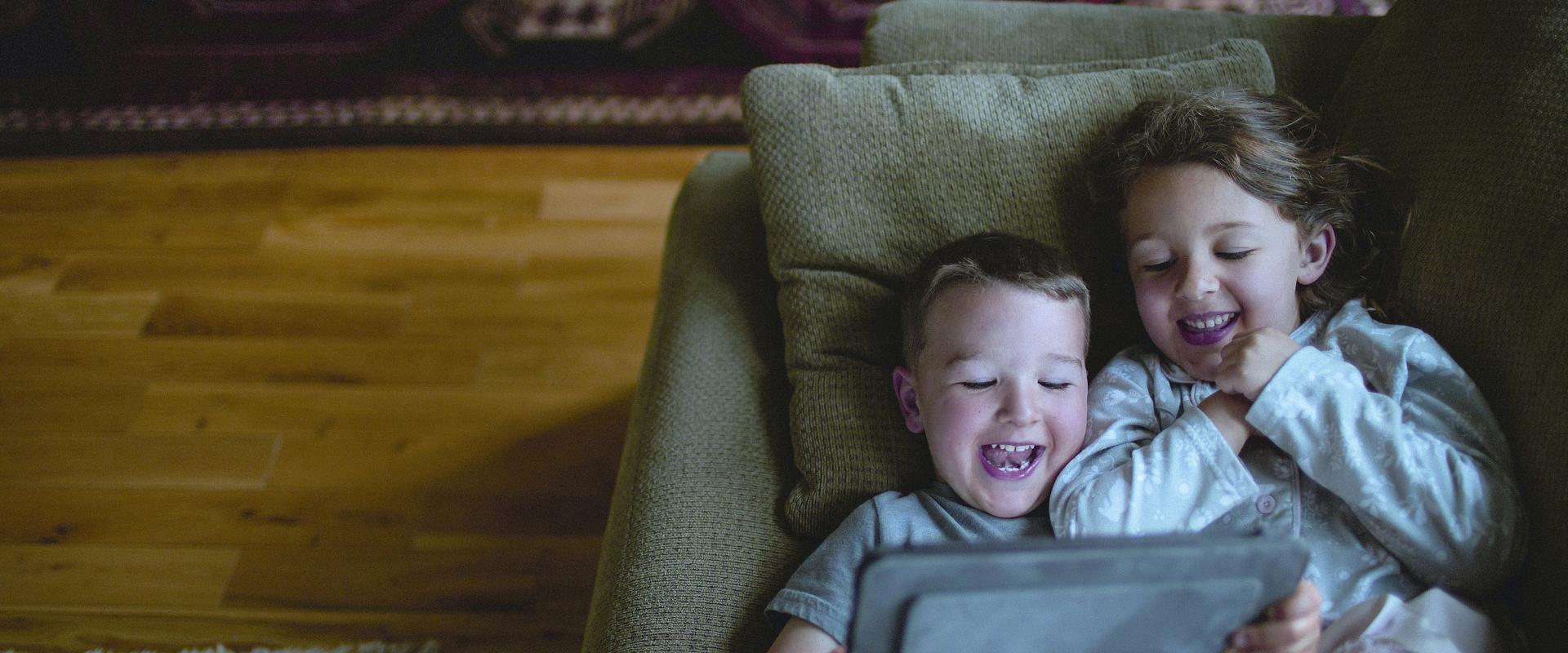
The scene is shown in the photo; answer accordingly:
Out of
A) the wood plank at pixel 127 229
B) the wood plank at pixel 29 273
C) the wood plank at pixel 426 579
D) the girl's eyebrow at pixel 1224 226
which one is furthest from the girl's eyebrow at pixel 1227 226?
the wood plank at pixel 29 273

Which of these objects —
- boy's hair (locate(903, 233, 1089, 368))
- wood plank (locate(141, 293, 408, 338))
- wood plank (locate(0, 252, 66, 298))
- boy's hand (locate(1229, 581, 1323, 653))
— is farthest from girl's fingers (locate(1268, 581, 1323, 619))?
wood plank (locate(0, 252, 66, 298))

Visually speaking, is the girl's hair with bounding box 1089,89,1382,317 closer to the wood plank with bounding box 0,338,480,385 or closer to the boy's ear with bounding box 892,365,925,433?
the boy's ear with bounding box 892,365,925,433

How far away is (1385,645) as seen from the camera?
0.87 meters

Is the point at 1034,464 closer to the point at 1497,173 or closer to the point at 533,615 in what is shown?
the point at 1497,173

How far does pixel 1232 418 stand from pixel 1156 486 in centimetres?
12

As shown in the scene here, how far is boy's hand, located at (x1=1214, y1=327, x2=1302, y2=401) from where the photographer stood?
0.95 m

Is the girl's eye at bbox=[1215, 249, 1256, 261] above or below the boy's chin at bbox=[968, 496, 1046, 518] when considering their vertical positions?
above

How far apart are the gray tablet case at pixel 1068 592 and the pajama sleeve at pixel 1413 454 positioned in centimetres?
29

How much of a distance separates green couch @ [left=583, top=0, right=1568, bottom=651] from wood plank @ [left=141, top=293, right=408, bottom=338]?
939 millimetres

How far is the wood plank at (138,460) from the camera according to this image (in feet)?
5.70

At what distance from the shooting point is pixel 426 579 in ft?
5.23

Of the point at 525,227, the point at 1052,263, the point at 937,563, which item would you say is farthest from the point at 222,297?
the point at 937,563

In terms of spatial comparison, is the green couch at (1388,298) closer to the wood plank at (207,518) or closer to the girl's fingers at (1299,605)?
the girl's fingers at (1299,605)

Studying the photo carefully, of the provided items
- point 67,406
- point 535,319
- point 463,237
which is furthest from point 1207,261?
point 67,406
